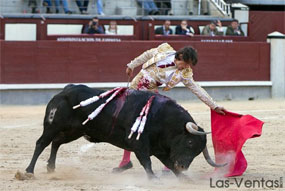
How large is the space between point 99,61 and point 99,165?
6009mm

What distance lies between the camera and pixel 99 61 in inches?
493

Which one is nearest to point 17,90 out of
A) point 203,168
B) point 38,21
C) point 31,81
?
point 31,81

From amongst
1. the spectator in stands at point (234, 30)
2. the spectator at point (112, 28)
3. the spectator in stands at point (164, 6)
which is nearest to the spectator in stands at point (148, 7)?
the spectator in stands at point (164, 6)

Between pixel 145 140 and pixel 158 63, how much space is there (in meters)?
0.69

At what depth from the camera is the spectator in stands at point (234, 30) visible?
13.9 metres

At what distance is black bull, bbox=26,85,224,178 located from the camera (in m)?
5.66

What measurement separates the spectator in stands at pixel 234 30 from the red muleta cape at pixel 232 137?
310 inches

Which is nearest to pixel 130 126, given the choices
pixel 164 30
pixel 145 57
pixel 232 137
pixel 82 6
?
pixel 145 57

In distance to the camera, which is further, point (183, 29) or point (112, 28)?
point (183, 29)

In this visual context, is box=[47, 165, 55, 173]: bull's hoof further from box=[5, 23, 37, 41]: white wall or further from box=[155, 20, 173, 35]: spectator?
box=[155, 20, 173, 35]: spectator

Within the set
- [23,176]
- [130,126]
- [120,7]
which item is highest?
[120,7]

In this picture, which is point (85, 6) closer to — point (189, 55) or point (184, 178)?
point (189, 55)

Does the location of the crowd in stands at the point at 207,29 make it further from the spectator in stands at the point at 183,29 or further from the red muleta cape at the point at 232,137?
the red muleta cape at the point at 232,137

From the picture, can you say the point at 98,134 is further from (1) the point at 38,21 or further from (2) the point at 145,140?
(1) the point at 38,21
